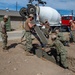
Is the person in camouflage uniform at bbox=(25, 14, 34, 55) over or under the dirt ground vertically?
over

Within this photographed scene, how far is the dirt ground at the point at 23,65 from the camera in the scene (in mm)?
8766

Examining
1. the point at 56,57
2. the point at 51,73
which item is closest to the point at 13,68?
the point at 51,73

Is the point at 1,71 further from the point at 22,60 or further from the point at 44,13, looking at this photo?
the point at 44,13

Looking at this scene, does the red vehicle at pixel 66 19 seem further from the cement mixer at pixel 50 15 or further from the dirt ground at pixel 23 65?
the dirt ground at pixel 23 65

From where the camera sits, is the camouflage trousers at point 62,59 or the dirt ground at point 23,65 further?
the camouflage trousers at point 62,59

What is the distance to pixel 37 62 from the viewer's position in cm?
1016

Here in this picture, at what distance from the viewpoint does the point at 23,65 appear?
943cm

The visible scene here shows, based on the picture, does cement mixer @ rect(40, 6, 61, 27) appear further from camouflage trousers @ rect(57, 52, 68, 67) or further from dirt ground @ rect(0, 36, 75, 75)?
dirt ground @ rect(0, 36, 75, 75)

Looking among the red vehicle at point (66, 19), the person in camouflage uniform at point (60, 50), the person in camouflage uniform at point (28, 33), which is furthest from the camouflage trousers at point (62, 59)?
the red vehicle at point (66, 19)

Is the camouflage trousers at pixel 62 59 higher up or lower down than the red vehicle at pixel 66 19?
lower down

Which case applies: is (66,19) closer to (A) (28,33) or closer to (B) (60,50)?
(A) (28,33)

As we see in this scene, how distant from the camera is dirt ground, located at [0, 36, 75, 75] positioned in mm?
8766

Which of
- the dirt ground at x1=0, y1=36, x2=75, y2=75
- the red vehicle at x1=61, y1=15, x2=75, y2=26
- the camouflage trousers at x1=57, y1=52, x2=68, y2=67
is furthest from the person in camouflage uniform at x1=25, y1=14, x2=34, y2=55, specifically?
the red vehicle at x1=61, y1=15, x2=75, y2=26

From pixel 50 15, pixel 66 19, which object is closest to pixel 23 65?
pixel 50 15
